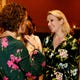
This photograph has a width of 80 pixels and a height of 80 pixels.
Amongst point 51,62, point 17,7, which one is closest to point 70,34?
point 51,62

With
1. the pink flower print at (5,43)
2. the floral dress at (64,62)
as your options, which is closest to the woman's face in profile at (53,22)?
the floral dress at (64,62)

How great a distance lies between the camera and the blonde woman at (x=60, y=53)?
2.76 metres

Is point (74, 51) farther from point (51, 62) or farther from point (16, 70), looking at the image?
point (16, 70)

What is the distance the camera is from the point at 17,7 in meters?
2.05

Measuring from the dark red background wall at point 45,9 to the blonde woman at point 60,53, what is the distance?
241 cm

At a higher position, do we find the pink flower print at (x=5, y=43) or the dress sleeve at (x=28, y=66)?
the pink flower print at (x=5, y=43)

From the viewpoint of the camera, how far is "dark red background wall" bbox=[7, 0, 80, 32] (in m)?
5.61

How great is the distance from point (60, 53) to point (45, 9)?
127 inches

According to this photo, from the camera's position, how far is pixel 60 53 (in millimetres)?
2789

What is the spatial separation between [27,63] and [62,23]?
1035mm

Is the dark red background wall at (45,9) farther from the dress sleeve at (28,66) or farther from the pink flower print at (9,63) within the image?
the pink flower print at (9,63)

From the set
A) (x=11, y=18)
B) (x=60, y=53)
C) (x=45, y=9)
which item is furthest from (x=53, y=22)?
(x=45, y=9)

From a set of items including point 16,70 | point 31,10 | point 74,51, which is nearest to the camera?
point 16,70

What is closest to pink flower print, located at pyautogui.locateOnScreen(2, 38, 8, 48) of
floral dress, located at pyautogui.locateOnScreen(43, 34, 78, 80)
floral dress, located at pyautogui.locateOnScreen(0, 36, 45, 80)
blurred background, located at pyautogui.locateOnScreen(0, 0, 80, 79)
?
floral dress, located at pyautogui.locateOnScreen(0, 36, 45, 80)
